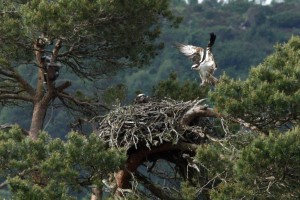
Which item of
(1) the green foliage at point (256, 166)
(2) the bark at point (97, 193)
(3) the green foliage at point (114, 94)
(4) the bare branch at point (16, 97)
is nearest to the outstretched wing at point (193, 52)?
(3) the green foliage at point (114, 94)

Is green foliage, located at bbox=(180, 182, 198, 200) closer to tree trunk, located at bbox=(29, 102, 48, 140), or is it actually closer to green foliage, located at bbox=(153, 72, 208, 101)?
green foliage, located at bbox=(153, 72, 208, 101)

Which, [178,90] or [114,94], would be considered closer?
[178,90]

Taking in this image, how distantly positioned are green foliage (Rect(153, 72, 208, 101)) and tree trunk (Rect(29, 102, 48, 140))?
146 cm

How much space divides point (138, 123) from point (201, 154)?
1642mm

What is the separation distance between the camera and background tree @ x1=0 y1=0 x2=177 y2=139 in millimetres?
12938

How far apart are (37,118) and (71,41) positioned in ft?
3.75

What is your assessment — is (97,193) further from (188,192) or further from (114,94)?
(114,94)

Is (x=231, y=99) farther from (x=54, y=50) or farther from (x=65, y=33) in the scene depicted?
(x=54, y=50)

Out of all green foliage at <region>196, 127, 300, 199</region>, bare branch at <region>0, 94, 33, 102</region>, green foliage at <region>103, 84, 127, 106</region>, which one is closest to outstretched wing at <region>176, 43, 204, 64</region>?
green foliage at <region>103, 84, 127, 106</region>

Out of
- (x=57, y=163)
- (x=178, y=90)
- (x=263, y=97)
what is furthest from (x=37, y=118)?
(x=263, y=97)

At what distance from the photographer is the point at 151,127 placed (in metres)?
12.1

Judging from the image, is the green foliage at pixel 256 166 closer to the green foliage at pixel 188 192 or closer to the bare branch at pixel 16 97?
the green foliage at pixel 188 192

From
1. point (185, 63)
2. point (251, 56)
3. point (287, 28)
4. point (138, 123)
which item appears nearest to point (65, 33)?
point (138, 123)

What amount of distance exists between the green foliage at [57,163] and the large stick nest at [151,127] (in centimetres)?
77
